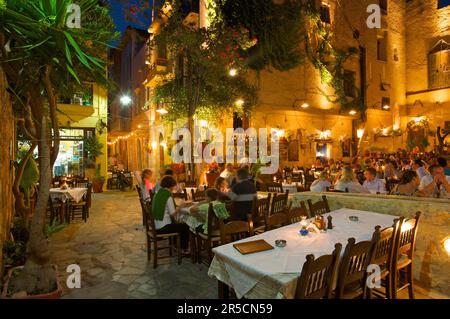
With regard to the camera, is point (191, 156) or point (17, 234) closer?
point (17, 234)

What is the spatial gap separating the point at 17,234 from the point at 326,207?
4985 millimetres

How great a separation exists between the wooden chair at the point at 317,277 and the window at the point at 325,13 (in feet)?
59.1

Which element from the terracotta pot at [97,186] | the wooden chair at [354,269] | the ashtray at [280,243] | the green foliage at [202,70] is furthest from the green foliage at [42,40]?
the terracotta pot at [97,186]

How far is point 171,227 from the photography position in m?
5.08

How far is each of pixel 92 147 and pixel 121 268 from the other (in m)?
11.1

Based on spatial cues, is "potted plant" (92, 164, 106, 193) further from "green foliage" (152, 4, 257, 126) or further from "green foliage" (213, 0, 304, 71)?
"green foliage" (213, 0, 304, 71)

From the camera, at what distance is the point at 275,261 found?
2719 mm

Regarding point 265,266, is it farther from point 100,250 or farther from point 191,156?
point 191,156

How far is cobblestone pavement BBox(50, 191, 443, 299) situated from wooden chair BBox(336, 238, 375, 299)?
136 centimetres

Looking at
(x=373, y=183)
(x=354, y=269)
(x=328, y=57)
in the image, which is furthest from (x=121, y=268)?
(x=328, y=57)

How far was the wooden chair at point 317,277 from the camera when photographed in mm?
2316

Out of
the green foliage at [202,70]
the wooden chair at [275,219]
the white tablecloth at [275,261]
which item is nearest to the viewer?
the white tablecloth at [275,261]

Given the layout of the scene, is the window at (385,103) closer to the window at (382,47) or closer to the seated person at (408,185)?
the window at (382,47)

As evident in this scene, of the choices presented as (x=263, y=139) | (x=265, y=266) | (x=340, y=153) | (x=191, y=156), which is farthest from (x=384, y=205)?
(x=340, y=153)
